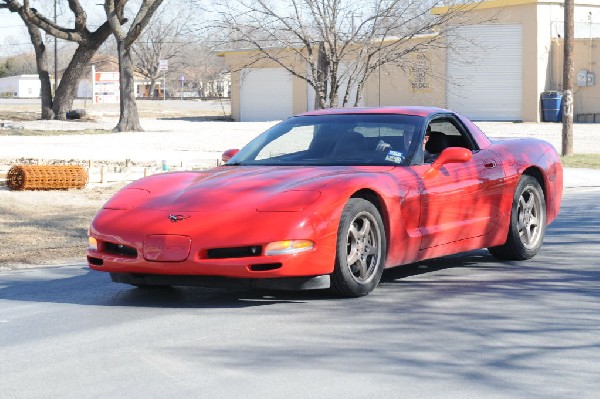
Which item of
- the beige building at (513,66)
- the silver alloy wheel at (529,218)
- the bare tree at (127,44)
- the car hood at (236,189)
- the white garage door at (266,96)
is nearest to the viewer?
the car hood at (236,189)

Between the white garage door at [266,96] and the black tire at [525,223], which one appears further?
the white garage door at [266,96]

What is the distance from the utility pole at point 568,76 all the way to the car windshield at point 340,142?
16370 millimetres

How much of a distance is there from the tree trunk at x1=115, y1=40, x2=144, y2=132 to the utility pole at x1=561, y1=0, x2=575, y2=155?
2185 centimetres

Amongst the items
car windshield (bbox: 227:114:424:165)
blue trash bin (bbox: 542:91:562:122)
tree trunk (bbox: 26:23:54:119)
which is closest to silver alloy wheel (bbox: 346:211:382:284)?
car windshield (bbox: 227:114:424:165)

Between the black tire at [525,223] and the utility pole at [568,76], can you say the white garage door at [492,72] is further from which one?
the black tire at [525,223]

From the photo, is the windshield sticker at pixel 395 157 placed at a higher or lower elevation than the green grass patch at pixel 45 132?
lower

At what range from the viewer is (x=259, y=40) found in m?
22.1

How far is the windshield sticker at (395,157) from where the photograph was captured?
29.6ft

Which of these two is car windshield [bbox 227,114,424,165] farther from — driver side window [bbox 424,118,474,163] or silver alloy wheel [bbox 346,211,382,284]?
silver alloy wheel [bbox 346,211,382,284]

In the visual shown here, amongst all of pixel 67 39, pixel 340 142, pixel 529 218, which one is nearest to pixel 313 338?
pixel 340 142

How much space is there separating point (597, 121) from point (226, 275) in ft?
133

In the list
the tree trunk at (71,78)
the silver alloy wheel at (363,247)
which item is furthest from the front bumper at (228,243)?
the tree trunk at (71,78)

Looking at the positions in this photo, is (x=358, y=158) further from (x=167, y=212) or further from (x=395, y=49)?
(x=395, y=49)

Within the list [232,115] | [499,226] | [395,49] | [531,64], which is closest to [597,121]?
[531,64]
